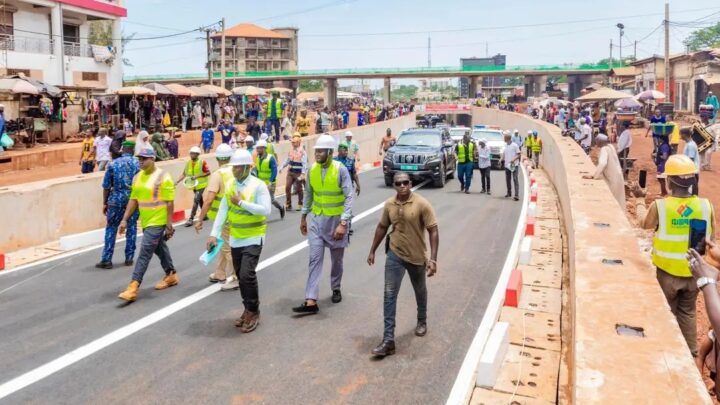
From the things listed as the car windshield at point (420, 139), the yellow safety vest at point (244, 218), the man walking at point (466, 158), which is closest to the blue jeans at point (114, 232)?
the yellow safety vest at point (244, 218)

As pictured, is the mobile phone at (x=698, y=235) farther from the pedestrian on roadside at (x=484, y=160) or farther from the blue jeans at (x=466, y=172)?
the blue jeans at (x=466, y=172)

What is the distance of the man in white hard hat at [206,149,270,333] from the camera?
6855 millimetres

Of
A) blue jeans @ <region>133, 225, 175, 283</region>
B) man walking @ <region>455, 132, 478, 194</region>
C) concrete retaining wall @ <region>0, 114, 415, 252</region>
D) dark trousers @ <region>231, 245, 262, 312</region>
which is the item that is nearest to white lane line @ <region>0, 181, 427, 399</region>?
blue jeans @ <region>133, 225, 175, 283</region>

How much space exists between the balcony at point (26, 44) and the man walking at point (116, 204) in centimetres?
2884

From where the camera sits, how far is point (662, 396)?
139 inches

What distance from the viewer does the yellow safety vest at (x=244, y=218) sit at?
22.8 ft

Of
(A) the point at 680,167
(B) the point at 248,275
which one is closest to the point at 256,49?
(B) the point at 248,275

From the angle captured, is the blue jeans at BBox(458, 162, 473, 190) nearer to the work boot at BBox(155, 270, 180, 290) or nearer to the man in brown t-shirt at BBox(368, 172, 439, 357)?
the work boot at BBox(155, 270, 180, 290)

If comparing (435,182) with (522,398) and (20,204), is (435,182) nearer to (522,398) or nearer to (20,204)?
(20,204)

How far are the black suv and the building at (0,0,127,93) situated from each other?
18.2 m

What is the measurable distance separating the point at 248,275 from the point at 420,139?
15.6m

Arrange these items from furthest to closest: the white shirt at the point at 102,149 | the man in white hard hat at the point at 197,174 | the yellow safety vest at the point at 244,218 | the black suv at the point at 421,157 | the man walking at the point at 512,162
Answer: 1. the black suv at the point at 421,157
2. the man walking at the point at 512,162
3. the white shirt at the point at 102,149
4. the man in white hard hat at the point at 197,174
5. the yellow safety vest at the point at 244,218

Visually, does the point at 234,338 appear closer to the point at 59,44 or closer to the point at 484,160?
the point at 484,160

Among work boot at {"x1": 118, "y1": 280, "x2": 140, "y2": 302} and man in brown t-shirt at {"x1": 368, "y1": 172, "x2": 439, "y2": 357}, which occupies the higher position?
man in brown t-shirt at {"x1": 368, "y1": 172, "x2": 439, "y2": 357}
